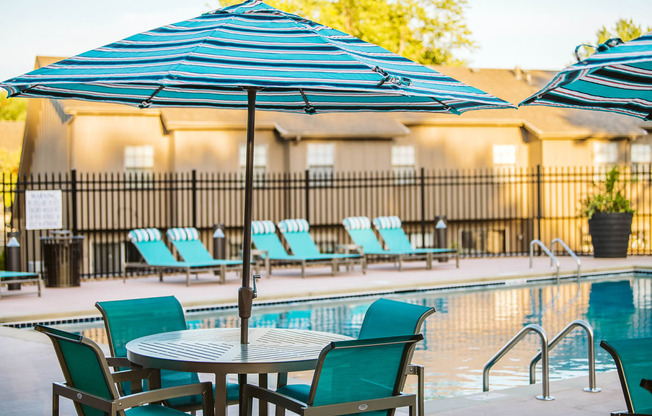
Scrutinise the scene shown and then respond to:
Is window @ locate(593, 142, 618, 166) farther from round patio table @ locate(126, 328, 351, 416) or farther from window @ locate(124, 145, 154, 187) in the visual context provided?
round patio table @ locate(126, 328, 351, 416)

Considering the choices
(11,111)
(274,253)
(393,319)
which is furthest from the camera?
(11,111)

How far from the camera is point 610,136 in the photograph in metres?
26.6

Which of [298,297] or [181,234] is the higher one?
[181,234]

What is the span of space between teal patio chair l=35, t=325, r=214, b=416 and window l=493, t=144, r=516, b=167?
2327 cm

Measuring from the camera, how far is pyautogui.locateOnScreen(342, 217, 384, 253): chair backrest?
55.5ft

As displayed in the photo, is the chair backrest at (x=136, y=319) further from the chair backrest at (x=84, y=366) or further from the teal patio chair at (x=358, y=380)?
the teal patio chair at (x=358, y=380)

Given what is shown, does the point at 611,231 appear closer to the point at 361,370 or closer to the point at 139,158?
the point at 139,158

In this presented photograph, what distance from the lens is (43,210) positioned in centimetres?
1439

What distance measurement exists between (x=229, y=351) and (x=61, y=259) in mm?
10289

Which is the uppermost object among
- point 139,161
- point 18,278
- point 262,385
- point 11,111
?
point 11,111

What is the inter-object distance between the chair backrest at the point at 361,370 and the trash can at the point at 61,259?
35.2ft

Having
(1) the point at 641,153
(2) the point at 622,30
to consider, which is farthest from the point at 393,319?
(2) the point at 622,30

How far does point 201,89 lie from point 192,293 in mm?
7686

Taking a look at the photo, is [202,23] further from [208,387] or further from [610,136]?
[610,136]
